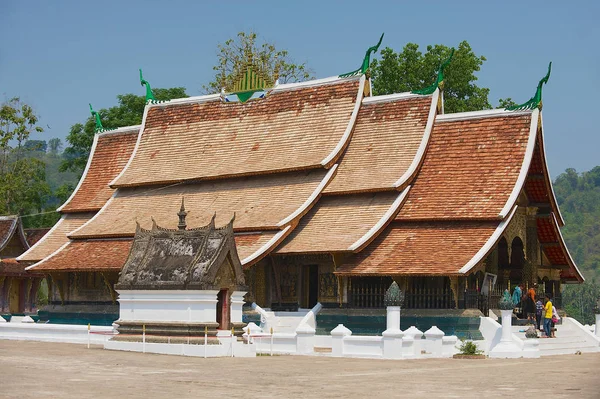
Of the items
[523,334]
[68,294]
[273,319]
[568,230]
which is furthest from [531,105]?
[568,230]

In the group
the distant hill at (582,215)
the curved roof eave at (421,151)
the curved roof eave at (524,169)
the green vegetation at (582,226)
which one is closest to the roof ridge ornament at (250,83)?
the curved roof eave at (421,151)

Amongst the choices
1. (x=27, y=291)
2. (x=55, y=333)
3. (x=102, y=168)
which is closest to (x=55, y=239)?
(x=102, y=168)

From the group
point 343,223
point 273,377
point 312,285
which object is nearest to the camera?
point 273,377

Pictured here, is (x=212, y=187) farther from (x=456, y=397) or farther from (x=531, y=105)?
(x=456, y=397)

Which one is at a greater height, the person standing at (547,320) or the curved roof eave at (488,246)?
the curved roof eave at (488,246)

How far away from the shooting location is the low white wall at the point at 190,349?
22.3 meters

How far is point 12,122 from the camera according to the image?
187ft

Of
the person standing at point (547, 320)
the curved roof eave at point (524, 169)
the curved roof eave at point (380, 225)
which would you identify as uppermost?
the curved roof eave at point (524, 169)

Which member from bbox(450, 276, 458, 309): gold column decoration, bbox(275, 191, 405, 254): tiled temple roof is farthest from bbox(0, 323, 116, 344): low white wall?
bbox(450, 276, 458, 309): gold column decoration

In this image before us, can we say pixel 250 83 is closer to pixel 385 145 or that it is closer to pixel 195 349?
pixel 385 145

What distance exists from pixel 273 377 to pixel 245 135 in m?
18.2

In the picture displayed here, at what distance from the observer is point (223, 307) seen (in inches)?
931

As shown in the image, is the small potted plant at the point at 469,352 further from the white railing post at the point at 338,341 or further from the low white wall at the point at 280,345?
the low white wall at the point at 280,345

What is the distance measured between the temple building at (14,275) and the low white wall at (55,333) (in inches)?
578
